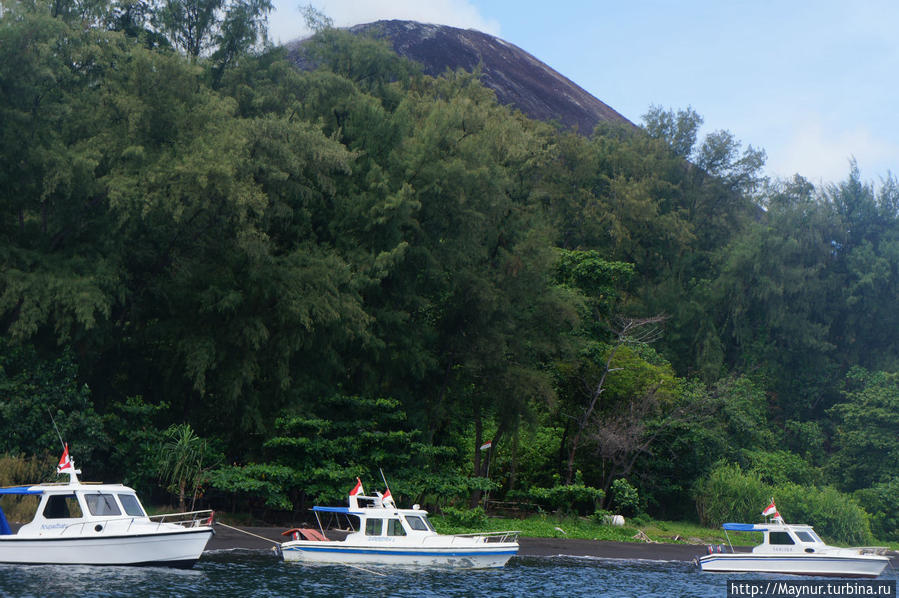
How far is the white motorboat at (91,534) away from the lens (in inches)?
985

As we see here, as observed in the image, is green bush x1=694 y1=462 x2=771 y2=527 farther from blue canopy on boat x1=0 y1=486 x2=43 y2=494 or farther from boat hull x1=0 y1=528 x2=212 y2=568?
blue canopy on boat x1=0 y1=486 x2=43 y2=494

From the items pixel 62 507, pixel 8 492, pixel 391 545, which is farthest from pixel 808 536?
pixel 8 492

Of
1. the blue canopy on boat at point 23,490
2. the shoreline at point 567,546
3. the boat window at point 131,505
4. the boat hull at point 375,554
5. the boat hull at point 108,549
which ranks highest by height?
the blue canopy on boat at point 23,490

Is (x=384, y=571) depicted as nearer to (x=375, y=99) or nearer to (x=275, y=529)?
(x=275, y=529)

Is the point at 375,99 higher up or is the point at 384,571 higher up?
the point at 375,99

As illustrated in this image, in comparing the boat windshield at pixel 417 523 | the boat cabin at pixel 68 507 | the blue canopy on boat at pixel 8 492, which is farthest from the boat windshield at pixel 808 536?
the blue canopy on boat at pixel 8 492

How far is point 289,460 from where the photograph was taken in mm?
35781

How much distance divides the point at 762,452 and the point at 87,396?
36.5 meters

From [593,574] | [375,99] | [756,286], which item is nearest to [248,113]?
[375,99]

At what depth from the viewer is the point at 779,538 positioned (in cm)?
3231

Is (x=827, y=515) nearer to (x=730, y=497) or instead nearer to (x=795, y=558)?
(x=730, y=497)

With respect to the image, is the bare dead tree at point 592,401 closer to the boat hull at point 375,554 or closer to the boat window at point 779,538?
the boat window at point 779,538

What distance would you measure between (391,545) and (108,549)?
8638 millimetres

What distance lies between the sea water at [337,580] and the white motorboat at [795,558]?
42.9 inches
